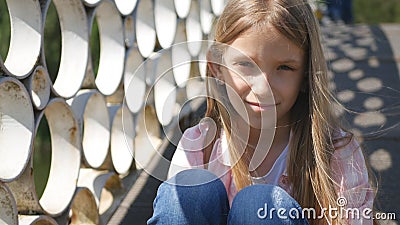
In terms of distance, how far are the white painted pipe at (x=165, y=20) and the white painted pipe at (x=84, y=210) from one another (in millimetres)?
658

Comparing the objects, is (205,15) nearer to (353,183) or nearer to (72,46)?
(72,46)

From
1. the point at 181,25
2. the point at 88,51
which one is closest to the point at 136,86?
the point at 88,51

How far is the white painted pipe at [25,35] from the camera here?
4.37 ft

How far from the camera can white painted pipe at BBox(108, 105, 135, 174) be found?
1.84 m

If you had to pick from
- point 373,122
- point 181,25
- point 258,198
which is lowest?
point 373,122

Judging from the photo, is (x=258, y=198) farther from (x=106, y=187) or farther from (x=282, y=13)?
(x=106, y=187)

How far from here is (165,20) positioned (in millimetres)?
2229

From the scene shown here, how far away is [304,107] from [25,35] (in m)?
0.53

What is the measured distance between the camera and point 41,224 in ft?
4.69

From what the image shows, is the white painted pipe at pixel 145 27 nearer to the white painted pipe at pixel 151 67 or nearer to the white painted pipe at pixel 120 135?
the white painted pipe at pixel 151 67

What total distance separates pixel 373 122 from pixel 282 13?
3.20ft

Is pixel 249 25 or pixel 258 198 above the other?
pixel 249 25

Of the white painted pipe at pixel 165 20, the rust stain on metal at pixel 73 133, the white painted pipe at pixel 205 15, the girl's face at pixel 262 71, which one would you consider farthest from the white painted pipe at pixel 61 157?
the white painted pipe at pixel 205 15

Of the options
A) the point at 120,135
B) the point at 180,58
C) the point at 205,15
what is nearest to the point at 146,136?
the point at 120,135
